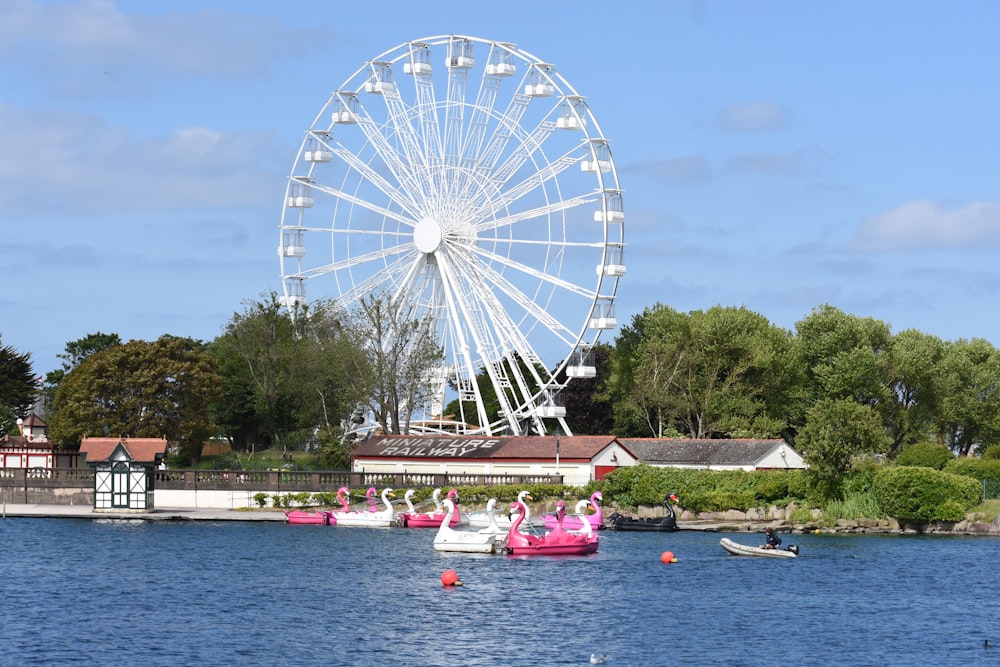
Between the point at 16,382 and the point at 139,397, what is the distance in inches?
1180

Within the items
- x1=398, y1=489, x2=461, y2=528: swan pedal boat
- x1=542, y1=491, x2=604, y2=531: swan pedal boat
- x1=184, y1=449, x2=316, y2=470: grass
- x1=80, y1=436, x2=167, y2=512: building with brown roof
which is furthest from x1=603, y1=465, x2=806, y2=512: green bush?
x1=184, y1=449, x2=316, y2=470: grass

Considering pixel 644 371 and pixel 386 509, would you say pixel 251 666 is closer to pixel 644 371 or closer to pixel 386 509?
pixel 386 509

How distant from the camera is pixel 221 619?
51656mm

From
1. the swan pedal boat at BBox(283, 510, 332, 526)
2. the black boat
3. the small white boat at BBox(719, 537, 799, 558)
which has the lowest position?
the small white boat at BBox(719, 537, 799, 558)

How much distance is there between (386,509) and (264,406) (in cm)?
3695

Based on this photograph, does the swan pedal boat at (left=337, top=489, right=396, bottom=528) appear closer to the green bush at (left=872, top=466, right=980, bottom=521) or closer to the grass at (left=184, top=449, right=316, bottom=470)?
the grass at (left=184, top=449, right=316, bottom=470)

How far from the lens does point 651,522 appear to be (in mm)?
83250

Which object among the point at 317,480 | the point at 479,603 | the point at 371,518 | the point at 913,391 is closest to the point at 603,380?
the point at 913,391

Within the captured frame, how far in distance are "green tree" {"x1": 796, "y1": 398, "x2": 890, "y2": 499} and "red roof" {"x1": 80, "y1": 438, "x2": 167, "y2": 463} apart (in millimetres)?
35151

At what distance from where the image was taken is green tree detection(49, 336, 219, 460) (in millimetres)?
105062

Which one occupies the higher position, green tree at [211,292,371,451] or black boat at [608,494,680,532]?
green tree at [211,292,371,451]

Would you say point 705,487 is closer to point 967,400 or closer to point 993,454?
point 993,454

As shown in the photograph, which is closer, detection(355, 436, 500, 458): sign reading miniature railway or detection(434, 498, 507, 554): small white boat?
detection(434, 498, 507, 554): small white boat

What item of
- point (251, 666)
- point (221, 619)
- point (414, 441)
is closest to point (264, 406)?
point (414, 441)
